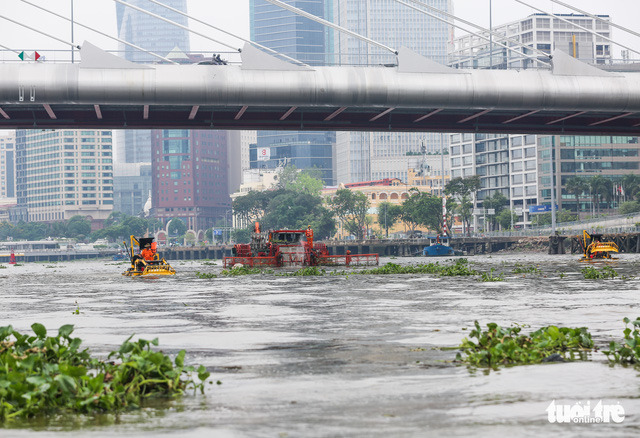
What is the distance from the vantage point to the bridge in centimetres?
4231

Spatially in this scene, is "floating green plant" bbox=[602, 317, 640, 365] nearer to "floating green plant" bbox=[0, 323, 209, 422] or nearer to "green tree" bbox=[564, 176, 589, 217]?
"floating green plant" bbox=[0, 323, 209, 422]

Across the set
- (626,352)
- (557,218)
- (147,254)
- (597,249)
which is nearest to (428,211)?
(557,218)

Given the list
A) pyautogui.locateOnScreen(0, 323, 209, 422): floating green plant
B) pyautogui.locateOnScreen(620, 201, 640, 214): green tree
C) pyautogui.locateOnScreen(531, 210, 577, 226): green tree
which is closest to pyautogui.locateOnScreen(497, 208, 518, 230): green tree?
pyautogui.locateOnScreen(531, 210, 577, 226): green tree

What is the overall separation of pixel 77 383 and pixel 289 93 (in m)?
36.2

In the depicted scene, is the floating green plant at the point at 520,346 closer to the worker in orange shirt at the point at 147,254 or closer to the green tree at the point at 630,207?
the worker in orange shirt at the point at 147,254

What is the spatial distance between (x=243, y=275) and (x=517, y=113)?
19026 mm

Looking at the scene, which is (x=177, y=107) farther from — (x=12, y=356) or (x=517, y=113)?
(x=12, y=356)

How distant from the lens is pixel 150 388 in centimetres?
938

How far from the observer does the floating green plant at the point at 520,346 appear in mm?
11422

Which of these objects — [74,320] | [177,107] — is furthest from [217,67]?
[74,320]

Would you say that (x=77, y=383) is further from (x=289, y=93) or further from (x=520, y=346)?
(x=289, y=93)

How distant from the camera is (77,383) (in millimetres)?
8539

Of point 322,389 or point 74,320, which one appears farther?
point 74,320

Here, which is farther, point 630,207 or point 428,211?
point 428,211
